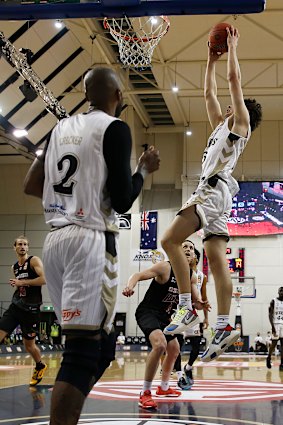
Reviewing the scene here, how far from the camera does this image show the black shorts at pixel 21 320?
8.51 meters

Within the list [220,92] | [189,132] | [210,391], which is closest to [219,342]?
[210,391]

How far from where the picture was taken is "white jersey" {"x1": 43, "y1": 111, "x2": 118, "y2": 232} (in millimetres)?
2992

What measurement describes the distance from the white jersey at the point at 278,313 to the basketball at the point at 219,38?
34.1 ft

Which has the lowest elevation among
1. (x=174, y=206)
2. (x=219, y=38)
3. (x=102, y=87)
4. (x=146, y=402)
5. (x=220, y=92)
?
(x=146, y=402)

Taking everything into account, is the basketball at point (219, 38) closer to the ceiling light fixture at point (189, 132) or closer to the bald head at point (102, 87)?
the bald head at point (102, 87)

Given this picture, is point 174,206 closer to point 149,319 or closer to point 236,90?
point 149,319

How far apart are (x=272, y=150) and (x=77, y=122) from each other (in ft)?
84.8

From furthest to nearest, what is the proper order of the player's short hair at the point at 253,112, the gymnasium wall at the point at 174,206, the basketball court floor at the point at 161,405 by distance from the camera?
1. the gymnasium wall at the point at 174,206
2. the basketball court floor at the point at 161,405
3. the player's short hair at the point at 253,112

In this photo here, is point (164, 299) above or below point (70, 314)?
above

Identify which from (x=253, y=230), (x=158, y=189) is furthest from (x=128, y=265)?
(x=253, y=230)

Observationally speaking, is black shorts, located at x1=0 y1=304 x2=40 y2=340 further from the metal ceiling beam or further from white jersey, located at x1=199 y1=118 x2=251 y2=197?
the metal ceiling beam

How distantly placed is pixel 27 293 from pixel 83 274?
6.13 meters

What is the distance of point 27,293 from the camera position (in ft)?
28.8

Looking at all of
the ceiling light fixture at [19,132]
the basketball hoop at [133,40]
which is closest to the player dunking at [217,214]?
the basketball hoop at [133,40]
